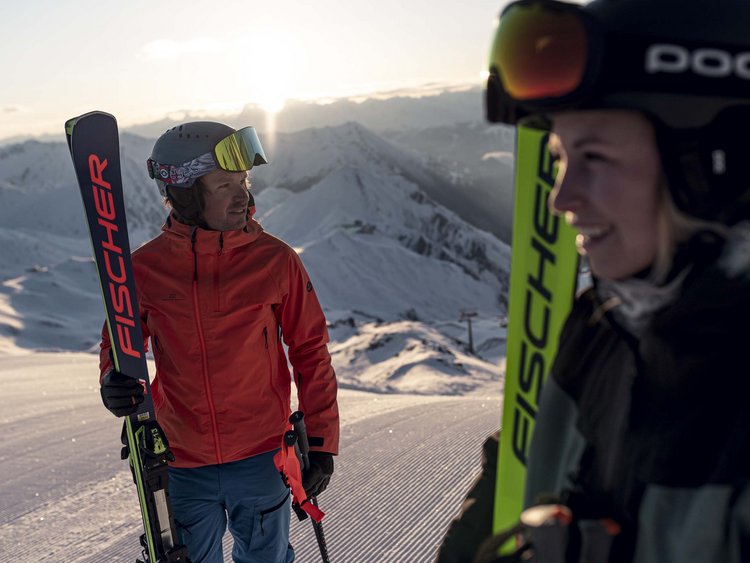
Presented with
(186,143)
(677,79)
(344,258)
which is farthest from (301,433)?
(344,258)

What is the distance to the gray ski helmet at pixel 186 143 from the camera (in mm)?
2795

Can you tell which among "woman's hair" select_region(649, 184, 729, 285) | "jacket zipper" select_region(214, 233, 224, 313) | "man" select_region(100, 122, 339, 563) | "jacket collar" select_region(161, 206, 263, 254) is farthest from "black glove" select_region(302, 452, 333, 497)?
"woman's hair" select_region(649, 184, 729, 285)

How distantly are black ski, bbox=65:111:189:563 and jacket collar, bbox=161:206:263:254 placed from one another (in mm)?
250

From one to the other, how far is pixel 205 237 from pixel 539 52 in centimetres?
188

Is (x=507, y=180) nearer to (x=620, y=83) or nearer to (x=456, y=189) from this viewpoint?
(x=456, y=189)

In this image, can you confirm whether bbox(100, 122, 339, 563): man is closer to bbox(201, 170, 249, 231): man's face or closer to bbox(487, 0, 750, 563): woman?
bbox(201, 170, 249, 231): man's face

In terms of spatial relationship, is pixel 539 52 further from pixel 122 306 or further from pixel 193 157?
pixel 122 306

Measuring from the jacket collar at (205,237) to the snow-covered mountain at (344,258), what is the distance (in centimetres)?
945

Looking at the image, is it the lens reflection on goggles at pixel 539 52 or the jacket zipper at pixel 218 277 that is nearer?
the lens reflection on goggles at pixel 539 52

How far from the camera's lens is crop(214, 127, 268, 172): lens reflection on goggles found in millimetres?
2793

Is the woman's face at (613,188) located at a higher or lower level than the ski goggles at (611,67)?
lower

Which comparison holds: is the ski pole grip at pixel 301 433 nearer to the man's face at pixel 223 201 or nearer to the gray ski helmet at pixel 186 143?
the man's face at pixel 223 201

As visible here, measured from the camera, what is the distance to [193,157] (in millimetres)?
2781

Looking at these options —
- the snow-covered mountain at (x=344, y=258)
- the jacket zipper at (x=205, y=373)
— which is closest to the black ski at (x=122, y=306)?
the jacket zipper at (x=205, y=373)
